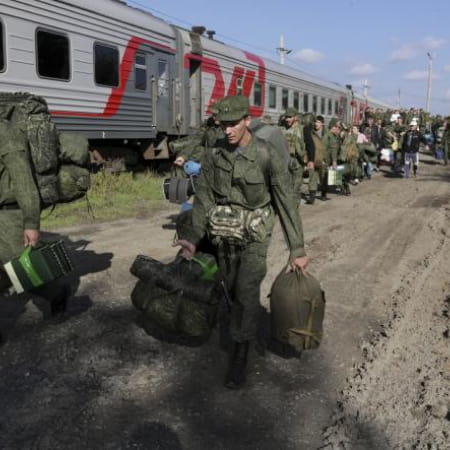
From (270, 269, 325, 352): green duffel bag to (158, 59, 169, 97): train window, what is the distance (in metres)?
9.83

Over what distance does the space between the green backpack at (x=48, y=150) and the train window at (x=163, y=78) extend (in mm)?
8648

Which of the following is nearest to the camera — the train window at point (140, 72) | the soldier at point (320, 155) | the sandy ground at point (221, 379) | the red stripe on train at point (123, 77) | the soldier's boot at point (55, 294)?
the sandy ground at point (221, 379)

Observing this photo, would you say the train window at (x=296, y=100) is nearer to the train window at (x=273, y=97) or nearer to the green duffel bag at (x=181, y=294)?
the train window at (x=273, y=97)

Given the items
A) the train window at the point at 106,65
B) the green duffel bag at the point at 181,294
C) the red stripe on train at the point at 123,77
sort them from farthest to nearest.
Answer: the red stripe on train at the point at 123,77 → the train window at the point at 106,65 → the green duffel bag at the point at 181,294

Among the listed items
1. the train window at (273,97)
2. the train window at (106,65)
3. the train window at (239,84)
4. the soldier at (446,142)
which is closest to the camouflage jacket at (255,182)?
the train window at (106,65)

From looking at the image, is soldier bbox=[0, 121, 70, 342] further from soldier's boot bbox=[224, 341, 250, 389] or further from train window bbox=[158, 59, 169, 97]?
train window bbox=[158, 59, 169, 97]

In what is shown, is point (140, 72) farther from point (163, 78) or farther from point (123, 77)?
point (163, 78)

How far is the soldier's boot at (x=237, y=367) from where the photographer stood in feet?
11.1

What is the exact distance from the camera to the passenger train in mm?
8523

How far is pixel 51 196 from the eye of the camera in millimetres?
3898

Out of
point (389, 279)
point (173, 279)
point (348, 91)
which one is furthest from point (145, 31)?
point (348, 91)

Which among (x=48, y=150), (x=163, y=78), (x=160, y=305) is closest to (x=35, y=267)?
(x=48, y=150)

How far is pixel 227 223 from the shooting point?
3.34 metres

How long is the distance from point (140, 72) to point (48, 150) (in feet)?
27.2
